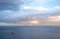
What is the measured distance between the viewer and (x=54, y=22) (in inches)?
76.0

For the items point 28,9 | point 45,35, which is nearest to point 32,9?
point 28,9

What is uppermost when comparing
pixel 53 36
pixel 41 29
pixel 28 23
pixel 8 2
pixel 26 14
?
pixel 8 2

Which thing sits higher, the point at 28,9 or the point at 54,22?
the point at 28,9

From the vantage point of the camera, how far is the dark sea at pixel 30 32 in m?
1.93

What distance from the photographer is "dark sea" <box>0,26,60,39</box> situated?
1935 millimetres

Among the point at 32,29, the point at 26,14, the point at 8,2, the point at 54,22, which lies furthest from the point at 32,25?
the point at 8,2

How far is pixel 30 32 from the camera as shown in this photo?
77.7 inches

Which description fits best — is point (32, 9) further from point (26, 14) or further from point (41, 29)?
point (41, 29)

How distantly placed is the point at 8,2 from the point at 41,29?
744mm

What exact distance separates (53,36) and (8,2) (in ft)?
3.23

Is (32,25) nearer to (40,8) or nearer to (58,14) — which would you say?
(40,8)

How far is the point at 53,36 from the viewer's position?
1962 mm

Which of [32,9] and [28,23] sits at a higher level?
[32,9]

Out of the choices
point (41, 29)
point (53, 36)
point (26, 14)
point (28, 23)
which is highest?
point (26, 14)
